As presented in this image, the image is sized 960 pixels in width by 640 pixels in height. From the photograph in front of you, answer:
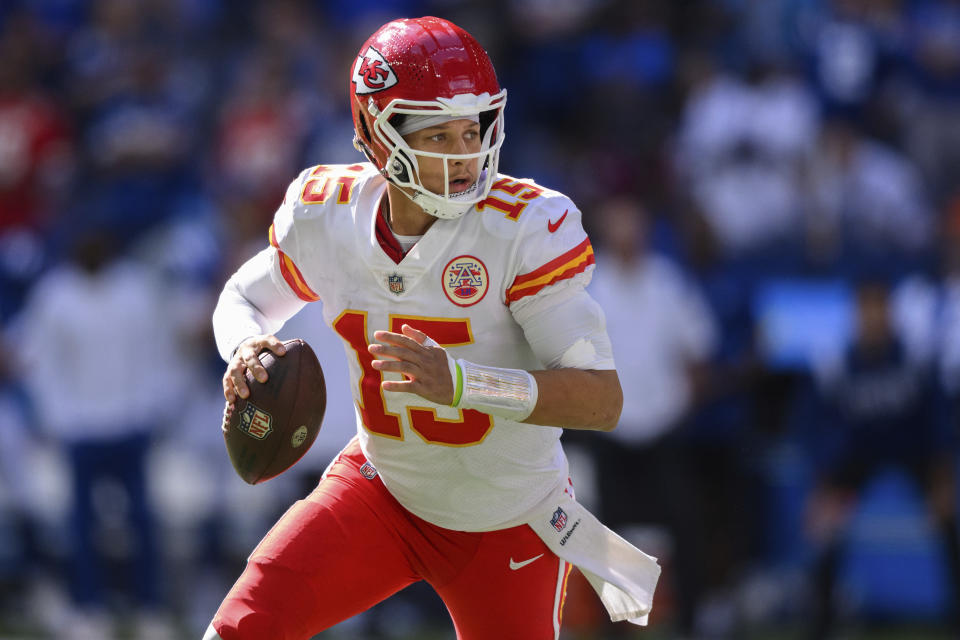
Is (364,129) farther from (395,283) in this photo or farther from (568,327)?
(568,327)

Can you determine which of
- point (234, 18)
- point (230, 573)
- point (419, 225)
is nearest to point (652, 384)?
point (230, 573)

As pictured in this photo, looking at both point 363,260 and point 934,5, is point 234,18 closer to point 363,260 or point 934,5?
point 934,5

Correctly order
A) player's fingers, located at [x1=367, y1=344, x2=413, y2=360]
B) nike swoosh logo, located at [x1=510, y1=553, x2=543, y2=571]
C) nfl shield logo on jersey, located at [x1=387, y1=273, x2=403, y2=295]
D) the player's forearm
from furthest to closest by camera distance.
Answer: nike swoosh logo, located at [x1=510, y1=553, x2=543, y2=571], nfl shield logo on jersey, located at [x1=387, y1=273, x2=403, y2=295], the player's forearm, player's fingers, located at [x1=367, y1=344, x2=413, y2=360]

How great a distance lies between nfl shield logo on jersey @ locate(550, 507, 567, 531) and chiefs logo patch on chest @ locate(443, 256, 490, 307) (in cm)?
61

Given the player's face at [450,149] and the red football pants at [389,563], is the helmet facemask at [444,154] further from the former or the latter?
the red football pants at [389,563]

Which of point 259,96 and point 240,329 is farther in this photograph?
point 259,96

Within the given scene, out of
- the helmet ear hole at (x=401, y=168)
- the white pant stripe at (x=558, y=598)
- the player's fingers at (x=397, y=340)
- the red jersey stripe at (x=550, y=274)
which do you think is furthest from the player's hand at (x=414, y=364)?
the white pant stripe at (x=558, y=598)

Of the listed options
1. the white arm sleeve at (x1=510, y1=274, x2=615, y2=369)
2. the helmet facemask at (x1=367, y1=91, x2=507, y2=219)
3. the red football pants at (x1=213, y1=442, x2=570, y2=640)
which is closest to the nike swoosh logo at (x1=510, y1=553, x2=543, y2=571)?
the red football pants at (x1=213, y1=442, x2=570, y2=640)

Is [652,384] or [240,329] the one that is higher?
[240,329]

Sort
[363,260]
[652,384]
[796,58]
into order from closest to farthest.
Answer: [363,260], [652,384], [796,58]

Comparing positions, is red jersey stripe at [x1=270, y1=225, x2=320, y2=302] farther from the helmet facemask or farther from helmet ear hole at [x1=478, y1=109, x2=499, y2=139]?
helmet ear hole at [x1=478, y1=109, x2=499, y2=139]

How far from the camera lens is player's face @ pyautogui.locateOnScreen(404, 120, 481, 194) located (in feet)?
10.3

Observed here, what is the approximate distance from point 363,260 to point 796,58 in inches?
219

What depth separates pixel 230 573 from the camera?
7227mm
